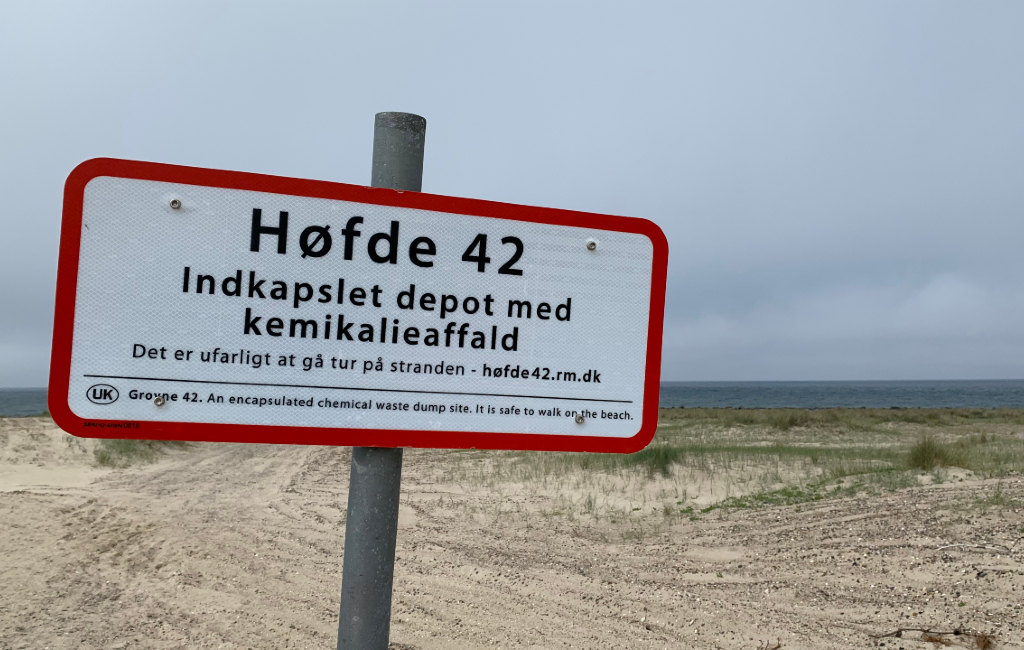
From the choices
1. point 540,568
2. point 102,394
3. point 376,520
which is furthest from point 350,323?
point 540,568

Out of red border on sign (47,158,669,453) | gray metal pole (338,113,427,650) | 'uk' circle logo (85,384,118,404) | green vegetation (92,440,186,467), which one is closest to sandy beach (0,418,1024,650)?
gray metal pole (338,113,427,650)

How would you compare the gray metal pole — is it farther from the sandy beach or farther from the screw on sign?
the sandy beach

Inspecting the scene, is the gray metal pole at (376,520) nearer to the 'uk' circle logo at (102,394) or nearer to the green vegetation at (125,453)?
the 'uk' circle logo at (102,394)

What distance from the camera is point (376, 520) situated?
169cm

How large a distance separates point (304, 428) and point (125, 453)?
1513cm

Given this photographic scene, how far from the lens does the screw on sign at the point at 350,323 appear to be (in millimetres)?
1628

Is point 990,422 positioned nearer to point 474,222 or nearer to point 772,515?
point 772,515

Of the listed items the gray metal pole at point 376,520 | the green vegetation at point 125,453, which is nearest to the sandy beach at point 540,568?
the gray metal pole at point 376,520

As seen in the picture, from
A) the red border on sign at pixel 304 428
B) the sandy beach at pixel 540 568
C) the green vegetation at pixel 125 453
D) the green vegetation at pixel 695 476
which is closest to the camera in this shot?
the red border on sign at pixel 304 428

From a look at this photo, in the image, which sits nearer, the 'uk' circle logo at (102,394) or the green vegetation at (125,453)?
the 'uk' circle logo at (102,394)

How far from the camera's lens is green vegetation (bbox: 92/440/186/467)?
44.6 ft

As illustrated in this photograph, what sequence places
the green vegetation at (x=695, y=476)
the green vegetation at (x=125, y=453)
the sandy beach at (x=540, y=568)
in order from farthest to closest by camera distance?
the green vegetation at (x=125, y=453) → the green vegetation at (x=695, y=476) → the sandy beach at (x=540, y=568)

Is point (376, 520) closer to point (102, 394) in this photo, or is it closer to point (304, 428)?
point (304, 428)

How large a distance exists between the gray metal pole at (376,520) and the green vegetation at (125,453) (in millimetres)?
13571
